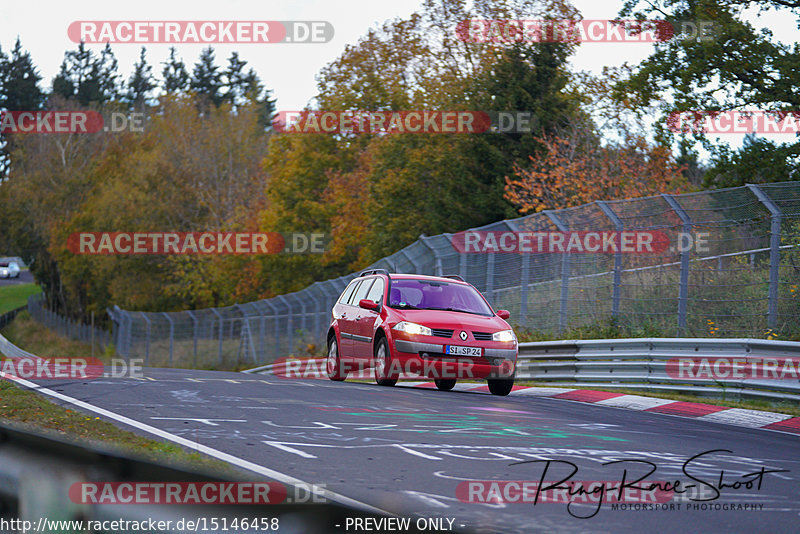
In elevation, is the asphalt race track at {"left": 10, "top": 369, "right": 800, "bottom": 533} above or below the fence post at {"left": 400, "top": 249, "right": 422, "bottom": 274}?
below

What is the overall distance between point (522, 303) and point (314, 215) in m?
35.1

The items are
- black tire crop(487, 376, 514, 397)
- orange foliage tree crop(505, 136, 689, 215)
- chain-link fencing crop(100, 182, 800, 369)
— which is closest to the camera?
chain-link fencing crop(100, 182, 800, 369)

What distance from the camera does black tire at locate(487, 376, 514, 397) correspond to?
14.4 meters

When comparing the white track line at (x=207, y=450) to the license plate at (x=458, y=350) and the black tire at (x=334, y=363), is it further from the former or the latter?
the black tire at (x=334, y=363)

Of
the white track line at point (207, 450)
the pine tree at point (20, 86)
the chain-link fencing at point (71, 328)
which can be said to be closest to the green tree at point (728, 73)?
the white track line at point (207, 450)

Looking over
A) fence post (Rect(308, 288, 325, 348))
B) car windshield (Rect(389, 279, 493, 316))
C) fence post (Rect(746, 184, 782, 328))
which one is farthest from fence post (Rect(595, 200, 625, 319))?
fence post (Rect(308, 288, 325, 348))

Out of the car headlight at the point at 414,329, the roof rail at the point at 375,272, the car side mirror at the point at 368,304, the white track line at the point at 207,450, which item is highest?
the roof rail at the point at 375,272

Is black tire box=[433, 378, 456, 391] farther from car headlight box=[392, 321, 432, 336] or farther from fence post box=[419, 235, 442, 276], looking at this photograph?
fence post box=[419, 235, 442, 276]

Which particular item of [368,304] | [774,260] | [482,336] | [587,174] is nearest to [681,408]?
[774,260]

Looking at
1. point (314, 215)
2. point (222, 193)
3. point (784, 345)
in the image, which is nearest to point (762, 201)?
point (784, 345)

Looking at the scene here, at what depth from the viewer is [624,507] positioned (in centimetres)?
548

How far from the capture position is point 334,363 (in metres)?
17.1

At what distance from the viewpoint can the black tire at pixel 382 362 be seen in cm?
1424

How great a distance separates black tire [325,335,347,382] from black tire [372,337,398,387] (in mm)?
1920
